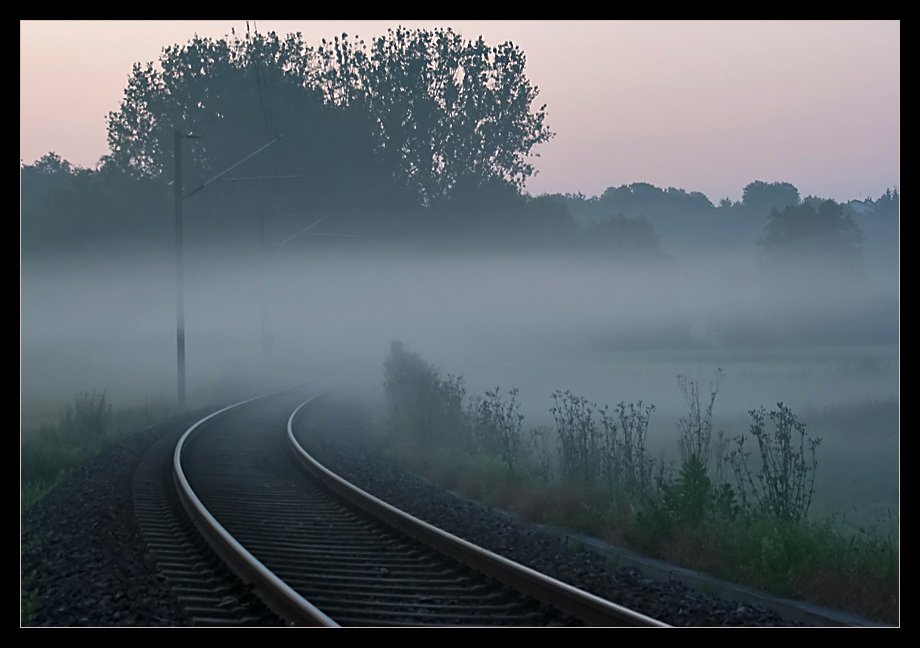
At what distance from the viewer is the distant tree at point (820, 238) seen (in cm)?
7006

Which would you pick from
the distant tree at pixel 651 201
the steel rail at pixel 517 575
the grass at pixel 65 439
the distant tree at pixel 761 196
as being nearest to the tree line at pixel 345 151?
the grass at pixel 65 439

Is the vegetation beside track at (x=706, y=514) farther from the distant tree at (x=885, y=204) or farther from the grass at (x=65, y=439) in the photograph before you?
the distant tree at (x=885, y=204)

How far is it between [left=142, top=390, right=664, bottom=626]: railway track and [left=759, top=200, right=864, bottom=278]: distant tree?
62823mm

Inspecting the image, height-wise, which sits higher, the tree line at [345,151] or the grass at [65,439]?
the tree line at [345,151]

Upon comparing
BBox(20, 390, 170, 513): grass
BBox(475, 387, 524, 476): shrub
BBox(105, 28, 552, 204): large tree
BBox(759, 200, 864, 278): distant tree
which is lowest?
BBox(20, 390, 170, 513): grass

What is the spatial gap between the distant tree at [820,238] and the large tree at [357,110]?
65.2ft

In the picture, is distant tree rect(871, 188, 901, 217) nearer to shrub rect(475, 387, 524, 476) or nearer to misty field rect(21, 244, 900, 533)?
misty field rect(21, 244, 900, 533)

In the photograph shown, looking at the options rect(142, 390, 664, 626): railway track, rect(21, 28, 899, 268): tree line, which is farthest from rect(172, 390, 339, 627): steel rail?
rect(21, 28, 899, 268): tree line

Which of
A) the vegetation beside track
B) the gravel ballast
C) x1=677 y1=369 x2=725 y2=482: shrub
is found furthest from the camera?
x1=677 y1=369 x2=725 y2=482: shrub

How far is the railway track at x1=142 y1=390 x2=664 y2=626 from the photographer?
292 inches

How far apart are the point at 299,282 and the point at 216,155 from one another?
55.6 ft

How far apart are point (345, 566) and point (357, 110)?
58.6 meters
